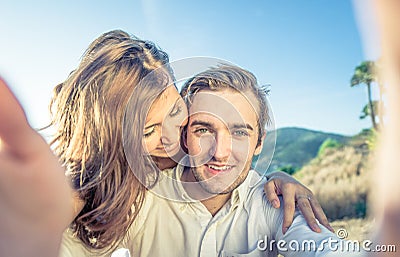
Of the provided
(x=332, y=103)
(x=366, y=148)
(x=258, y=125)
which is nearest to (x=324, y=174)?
(x=366, y=148)

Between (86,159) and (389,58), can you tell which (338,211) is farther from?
(389,58)

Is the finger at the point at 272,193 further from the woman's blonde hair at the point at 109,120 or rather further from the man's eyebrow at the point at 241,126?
→ the woman's blonde hair at the point at 109,120

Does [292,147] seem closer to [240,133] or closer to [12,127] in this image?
[240,133]

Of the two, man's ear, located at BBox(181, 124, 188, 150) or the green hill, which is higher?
man's ear, located at BBox(181, 124, 188, 150)

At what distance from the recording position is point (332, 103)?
1.75 m

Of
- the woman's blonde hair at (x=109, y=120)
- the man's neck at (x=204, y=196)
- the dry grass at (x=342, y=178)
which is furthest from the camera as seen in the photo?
the dry grass at (x=342, y=178)

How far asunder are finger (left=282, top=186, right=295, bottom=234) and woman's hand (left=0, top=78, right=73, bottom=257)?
3.73ft

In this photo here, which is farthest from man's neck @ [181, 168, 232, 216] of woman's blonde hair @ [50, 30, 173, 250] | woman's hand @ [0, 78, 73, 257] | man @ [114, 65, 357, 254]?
woman's hand @ [0, 78, 73, 257]

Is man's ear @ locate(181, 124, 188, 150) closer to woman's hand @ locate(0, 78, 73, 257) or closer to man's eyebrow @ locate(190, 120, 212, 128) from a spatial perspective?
man's eyebrow @ locate(190, 120, 212, 128)

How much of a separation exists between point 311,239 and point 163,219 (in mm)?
368

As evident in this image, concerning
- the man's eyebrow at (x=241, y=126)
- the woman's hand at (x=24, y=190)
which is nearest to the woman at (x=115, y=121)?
the man's eyebrow at (x=241, y=126)

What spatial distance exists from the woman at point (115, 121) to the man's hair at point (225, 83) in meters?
0.04

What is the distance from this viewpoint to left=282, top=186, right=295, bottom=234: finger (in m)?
1.26

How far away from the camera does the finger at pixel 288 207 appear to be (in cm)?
126
